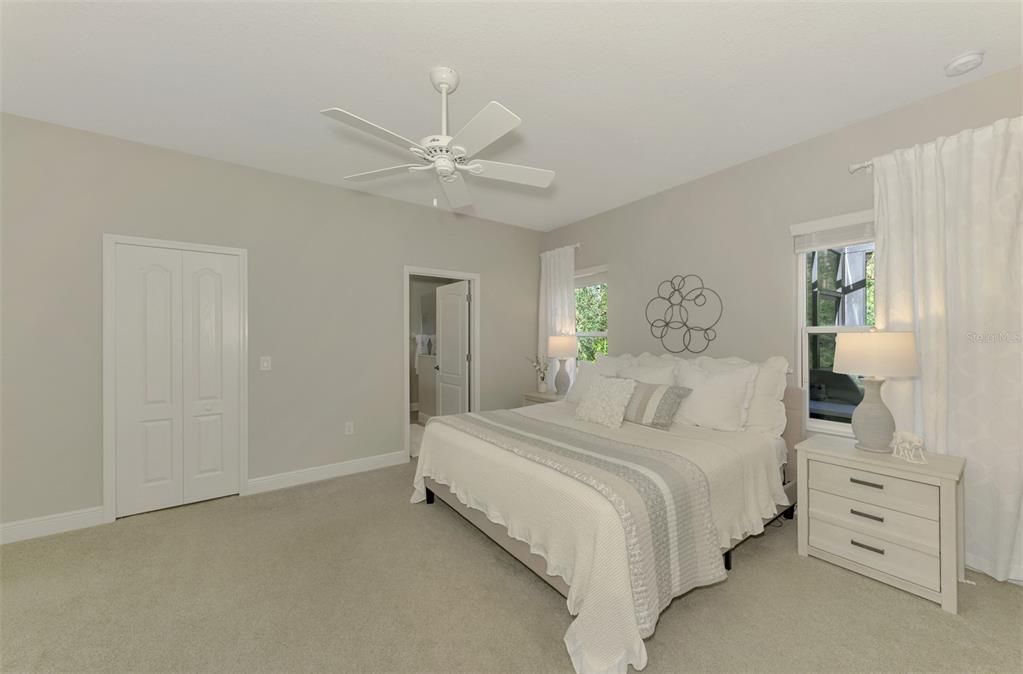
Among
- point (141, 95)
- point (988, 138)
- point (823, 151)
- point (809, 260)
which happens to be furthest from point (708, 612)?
point (141, 95)

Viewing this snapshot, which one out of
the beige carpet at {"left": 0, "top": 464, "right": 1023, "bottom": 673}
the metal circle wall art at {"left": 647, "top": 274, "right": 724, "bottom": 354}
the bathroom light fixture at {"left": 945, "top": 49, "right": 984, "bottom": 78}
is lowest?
the beige carpet at {"left": 0, "top": 464, "right": 1023, "bottom": 673}

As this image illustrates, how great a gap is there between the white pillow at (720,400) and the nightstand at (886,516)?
41 cm

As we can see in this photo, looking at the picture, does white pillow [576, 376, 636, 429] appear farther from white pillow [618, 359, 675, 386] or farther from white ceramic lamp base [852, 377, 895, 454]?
white ceramic lamp base [852, 377, 895, 454]

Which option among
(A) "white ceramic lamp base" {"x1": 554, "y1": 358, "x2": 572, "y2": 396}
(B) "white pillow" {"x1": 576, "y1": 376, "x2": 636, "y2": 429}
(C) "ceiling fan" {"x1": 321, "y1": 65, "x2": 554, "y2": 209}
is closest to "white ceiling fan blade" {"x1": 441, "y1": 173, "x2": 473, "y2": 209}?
(C) "ceiling fan" {"x1": 321, "y1": 65, "x2": 554, "y2": 209}

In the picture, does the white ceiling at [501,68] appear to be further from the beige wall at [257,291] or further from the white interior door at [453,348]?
the white interior door at [453,348]

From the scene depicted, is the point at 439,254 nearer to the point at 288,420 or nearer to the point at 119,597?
the point at 288,420

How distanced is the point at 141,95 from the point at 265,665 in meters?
3.13

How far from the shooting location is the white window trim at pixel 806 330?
9.30 feet

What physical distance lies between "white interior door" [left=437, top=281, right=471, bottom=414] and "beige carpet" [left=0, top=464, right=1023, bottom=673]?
238cm

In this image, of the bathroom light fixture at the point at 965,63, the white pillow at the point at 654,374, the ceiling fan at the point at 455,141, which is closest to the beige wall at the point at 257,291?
the ceiling fan at the point at 455,141

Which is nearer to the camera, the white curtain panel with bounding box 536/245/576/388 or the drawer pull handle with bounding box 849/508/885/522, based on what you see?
the drawer pull handle with bounding box 849/508/885/522

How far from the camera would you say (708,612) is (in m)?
1.92

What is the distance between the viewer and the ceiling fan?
5.77 ft

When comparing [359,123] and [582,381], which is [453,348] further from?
[359,123]
